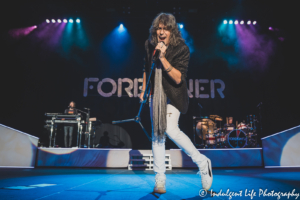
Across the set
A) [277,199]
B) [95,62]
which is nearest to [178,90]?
[277,199]

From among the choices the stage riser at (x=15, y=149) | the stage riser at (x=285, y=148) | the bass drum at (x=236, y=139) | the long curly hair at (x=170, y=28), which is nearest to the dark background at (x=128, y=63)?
the bass drum at (x=236, y=139)

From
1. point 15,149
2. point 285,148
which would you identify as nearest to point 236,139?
point 285,148

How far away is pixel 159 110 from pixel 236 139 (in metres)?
5.53

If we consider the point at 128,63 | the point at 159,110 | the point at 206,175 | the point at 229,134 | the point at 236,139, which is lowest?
the point at 206,175

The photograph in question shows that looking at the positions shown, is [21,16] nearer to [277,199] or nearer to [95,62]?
[95,62]

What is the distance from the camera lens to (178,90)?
1740mm

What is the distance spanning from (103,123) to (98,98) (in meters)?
1.05

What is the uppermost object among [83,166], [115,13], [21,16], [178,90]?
[115,13]

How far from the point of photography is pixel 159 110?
1673mm

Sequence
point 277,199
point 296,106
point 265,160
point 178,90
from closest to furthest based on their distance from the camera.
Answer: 1. point 277,199
2. point 178,90
3. point 265,160
4. point 296,106

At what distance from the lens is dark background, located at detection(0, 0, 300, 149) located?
728 cm

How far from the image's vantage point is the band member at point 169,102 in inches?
64.8

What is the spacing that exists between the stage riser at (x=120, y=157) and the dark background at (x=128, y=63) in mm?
3170

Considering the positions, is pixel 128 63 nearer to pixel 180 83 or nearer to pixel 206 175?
pixel 180 83
